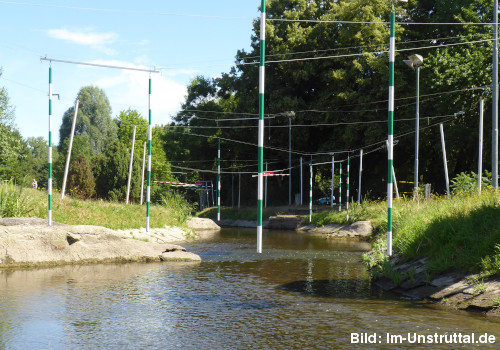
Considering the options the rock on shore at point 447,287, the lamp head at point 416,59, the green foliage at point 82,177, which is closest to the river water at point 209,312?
the rock on shore at point 447,287

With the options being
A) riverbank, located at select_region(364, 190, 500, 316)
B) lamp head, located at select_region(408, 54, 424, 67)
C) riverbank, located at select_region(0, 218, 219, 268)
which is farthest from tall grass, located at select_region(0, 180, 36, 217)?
lamp head, located at select_region(408, 54, 424, 67)

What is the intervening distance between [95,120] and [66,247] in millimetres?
67479

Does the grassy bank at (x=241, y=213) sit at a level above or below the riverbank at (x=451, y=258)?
below

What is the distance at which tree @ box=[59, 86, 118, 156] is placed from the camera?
80.6 metres

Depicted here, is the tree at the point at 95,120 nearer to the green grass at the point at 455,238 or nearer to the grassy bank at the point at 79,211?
the grassy bank at the point at 79,211

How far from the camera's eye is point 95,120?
8156 centimetres

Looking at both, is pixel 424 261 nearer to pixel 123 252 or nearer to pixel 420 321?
pixel 420 321

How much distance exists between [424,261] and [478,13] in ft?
109

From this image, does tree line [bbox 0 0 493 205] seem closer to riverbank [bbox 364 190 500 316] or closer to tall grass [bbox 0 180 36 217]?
tall grass [bbox 0 180 36 217]

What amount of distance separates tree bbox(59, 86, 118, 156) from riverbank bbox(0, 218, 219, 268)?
211 ft

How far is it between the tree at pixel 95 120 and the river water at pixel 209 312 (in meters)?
67.3

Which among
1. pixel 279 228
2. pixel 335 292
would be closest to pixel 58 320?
pixel 335 292

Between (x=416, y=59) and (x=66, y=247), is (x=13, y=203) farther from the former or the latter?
(x=416, y=59)

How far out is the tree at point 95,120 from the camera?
8056 cm
